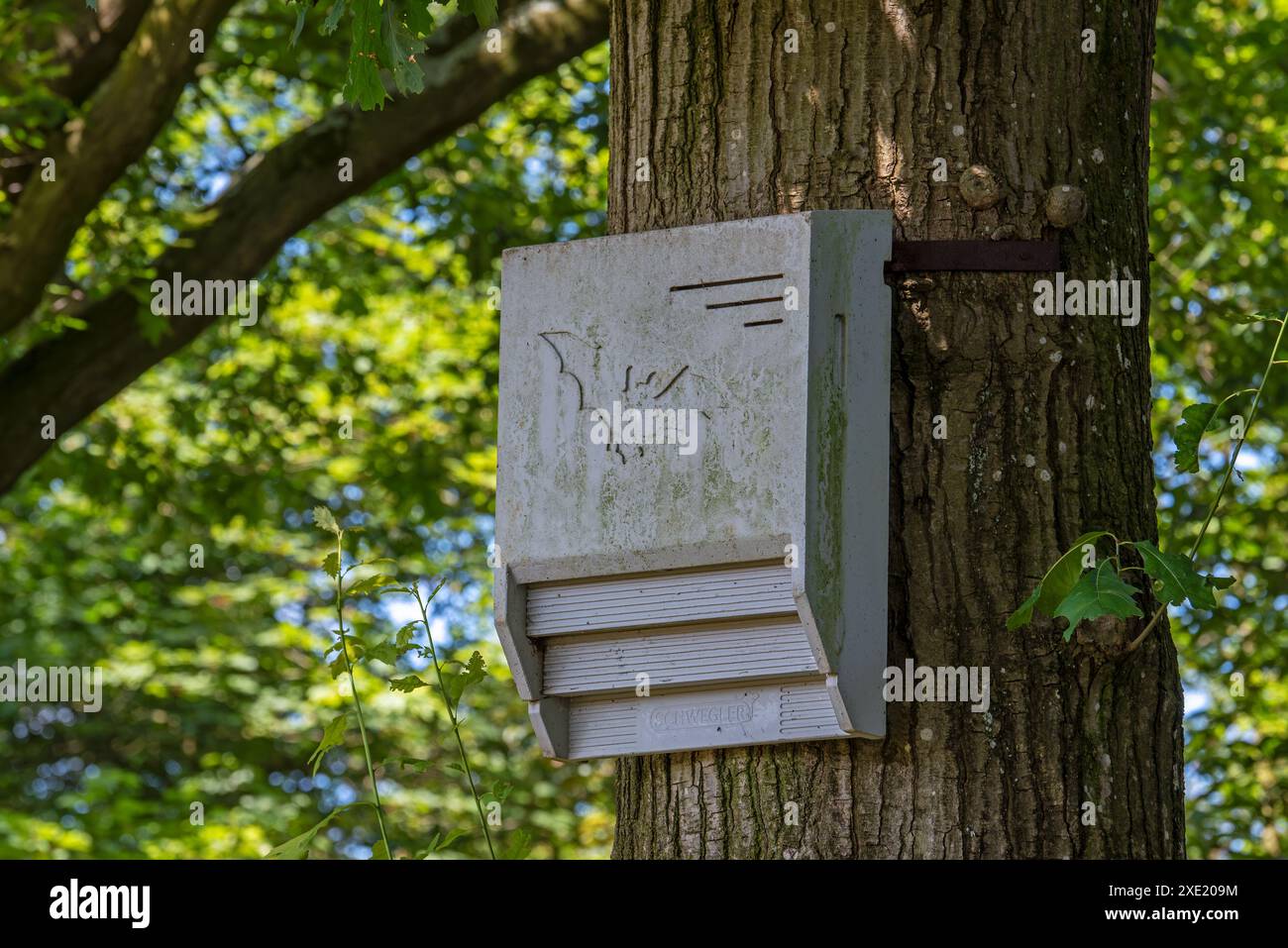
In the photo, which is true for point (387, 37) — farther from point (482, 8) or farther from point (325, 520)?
point (325, 520)

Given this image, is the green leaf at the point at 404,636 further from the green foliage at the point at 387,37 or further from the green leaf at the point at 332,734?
the green foliage at the point at 387,37

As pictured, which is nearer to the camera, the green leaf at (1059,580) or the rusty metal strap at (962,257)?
the green leaf at (1059,580)

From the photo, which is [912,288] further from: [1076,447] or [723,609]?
[723,609]

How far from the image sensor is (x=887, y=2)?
9.20 feet

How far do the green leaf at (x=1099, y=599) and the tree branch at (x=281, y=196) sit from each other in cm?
530

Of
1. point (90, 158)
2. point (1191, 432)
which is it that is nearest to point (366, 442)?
point (90, 158)

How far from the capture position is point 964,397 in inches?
105

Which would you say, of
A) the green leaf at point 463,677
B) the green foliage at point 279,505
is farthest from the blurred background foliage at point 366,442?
the green leaf at point 463,677

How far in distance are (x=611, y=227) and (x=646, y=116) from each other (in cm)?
20

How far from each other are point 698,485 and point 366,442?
9016 mm

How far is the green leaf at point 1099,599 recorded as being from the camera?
2.25 meters

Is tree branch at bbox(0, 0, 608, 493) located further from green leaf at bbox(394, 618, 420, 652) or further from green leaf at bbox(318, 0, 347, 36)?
green leaf at bbox(394, 618, 420, 652)

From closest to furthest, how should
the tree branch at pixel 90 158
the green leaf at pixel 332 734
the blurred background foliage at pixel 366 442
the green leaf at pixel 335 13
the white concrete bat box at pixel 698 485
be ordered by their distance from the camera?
the white concrete bat box at pixel 698 485, the green leaf at pixel 332 734, the green leaf at pixel 335 13, the tree branch at pixel 90 158, the blurred background foliage at pixel 366 442

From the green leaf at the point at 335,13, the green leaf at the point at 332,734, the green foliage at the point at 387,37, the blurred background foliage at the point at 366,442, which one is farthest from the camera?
the blurred background foliage at the point at 366,442
